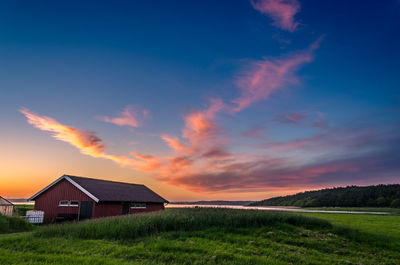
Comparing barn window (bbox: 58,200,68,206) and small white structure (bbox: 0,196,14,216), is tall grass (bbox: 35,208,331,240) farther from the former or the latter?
small white structure (bbox: 0,196,14,216)

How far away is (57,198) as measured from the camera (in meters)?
29.8

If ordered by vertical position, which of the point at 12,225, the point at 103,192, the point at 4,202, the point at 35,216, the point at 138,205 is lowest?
the point at 12,225

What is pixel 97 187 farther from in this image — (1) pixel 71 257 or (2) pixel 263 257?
(2) pixel 263 257

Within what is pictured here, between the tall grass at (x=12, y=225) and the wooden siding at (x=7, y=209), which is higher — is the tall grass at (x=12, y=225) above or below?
below

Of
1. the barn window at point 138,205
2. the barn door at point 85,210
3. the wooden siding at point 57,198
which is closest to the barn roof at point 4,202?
the wooden siding at point 57,198

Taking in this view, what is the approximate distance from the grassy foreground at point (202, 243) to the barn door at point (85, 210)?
1305 cm

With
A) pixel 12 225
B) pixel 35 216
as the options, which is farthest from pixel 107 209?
pixel 12 225

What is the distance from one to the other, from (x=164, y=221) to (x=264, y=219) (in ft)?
22.8

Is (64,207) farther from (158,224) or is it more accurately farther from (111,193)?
(158,224)

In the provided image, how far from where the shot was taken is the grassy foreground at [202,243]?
400 inches

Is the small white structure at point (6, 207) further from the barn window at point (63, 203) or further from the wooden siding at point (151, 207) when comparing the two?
the wooden siding at point (151, 207)

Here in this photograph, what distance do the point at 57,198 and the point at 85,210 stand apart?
14.0ft

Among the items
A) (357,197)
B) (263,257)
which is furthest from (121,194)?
(357,197)

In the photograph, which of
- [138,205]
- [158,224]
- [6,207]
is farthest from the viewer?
[138,205]
